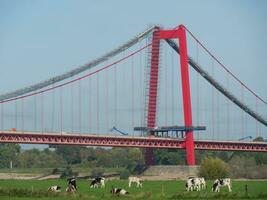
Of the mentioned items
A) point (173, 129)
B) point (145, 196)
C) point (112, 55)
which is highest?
point (112, 55)

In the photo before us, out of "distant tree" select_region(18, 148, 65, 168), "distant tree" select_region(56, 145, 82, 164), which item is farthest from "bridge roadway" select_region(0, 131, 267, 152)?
"distant tree" select_region(56, 145, 82, 164)

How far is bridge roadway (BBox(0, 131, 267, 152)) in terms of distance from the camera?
8856cm

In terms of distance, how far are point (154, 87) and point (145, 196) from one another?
5800cm

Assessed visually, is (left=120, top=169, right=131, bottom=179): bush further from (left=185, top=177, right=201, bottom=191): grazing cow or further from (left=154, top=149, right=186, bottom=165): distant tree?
(left=185, top=177, right=201, bottom=191): grazing cow

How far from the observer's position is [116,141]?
93.2m

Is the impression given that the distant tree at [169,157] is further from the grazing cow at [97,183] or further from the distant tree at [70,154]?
the grazing cow at [97,183]

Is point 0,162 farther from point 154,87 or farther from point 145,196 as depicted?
point 145,196

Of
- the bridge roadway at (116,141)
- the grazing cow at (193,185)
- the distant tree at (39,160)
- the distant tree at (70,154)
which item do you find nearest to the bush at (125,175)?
the bridge roadway at (116,141)

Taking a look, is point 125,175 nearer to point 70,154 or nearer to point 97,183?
point 97,183

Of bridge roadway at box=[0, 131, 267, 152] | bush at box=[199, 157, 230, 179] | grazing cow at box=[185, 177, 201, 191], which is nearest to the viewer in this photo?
grazing cow at box=[185, 177, 201, 191]

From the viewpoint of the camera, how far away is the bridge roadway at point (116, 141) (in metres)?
88.6

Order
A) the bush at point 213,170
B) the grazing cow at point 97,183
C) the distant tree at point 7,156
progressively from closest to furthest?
the grazing cow at point 97,183 < the bush at point 213,170 < the distant tree at point 7,156

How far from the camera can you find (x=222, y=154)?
4968 inches

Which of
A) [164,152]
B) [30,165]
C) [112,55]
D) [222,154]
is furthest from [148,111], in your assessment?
[30,165]
